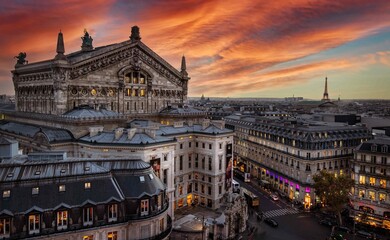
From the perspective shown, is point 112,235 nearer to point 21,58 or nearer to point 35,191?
point 35,191

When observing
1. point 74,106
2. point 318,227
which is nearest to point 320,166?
point 318,227

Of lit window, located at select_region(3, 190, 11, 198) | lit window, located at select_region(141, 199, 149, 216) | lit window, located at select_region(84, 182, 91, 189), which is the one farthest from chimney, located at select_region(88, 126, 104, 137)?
lit window, located at select_region(3, 190, 11, 198)

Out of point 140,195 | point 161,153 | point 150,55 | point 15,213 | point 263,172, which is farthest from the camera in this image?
point 263,172

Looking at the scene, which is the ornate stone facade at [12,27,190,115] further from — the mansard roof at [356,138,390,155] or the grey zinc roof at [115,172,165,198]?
the mansard roof at [356,138,390,155]

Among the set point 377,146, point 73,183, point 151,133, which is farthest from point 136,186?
point 377,146

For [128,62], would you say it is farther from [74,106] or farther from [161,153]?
[161,153]

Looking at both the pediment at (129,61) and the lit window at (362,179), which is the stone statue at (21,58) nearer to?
the pediment at (129,61)

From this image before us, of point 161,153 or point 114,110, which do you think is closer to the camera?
point 161,153
